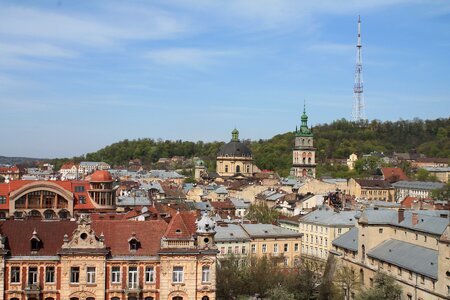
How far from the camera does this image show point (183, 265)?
51.7 meters

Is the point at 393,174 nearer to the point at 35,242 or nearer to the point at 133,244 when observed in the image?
the point at 133,244

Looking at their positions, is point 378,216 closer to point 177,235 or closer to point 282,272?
point 282,272

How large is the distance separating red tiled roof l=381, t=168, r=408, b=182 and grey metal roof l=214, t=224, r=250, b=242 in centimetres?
10103

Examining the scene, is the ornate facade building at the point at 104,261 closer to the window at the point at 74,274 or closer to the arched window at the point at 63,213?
the window at the point at 74,274

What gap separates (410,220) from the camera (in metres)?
69.2

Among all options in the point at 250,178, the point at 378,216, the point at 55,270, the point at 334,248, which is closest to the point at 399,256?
the point at 378,216

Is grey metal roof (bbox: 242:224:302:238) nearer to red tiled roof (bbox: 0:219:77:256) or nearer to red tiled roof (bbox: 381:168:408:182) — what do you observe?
red tiled roof (bbox: 0:219:77:256)

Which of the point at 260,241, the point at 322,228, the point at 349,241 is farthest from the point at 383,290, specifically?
the point at 322,228

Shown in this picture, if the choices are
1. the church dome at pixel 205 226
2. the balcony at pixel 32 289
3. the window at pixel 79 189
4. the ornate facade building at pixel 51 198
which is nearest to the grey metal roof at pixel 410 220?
the church dome at pixel 205 226

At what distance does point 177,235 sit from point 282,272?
17733 mm

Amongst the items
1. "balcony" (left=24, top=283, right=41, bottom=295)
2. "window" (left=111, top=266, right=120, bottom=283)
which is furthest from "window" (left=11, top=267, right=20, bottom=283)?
"window" (left=111, top=266, right=120, bottom=283)

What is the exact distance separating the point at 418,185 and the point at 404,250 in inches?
3913

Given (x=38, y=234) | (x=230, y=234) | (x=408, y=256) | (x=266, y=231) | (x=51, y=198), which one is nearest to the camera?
(x=38, y=234)

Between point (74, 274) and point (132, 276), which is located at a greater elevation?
point (74, 274)
